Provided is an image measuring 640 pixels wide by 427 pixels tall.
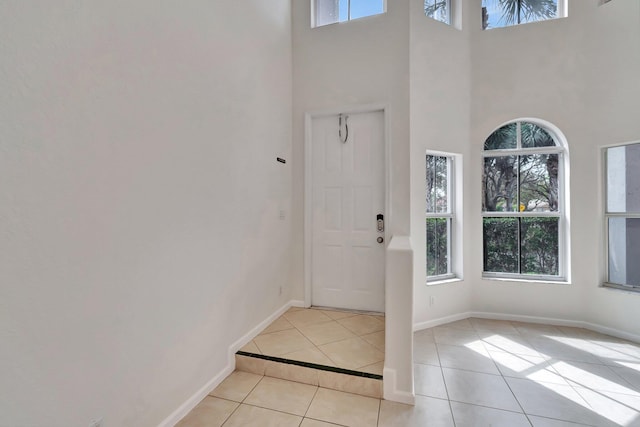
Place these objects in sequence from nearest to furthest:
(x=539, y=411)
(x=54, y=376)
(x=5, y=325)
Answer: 1. (x=5, y=325)
2. (x=54, y=376)
3. (x=539, y=411)

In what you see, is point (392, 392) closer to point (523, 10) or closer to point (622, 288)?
point (622, 288)

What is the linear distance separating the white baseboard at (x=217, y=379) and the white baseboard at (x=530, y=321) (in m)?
1.67

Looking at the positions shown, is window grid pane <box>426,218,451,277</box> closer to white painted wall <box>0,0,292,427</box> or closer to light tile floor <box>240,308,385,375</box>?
light tile floor <box>240,308,385,375</box>

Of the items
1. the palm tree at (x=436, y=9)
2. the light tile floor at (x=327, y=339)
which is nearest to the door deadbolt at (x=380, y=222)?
the light tile floor at (x=327, y=339)

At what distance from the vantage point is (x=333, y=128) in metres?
3.23

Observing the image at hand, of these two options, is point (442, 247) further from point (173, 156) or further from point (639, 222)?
point (173, 156)

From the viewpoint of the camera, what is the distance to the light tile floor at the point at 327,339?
7.09 feet

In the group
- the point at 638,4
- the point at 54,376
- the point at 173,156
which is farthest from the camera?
the point at 638,4

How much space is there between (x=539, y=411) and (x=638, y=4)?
3.97 metres

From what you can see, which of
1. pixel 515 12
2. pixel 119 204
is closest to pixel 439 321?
pixel 119 204

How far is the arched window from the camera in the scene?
3.34 meters

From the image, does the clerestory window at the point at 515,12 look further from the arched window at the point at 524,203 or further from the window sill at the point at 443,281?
the window sill at the point at 443,281

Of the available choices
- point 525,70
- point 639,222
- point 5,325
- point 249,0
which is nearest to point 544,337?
point 639,222

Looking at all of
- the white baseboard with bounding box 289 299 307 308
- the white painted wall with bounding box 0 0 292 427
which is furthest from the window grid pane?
the white painted wall with bounding box 0 0 292 427
